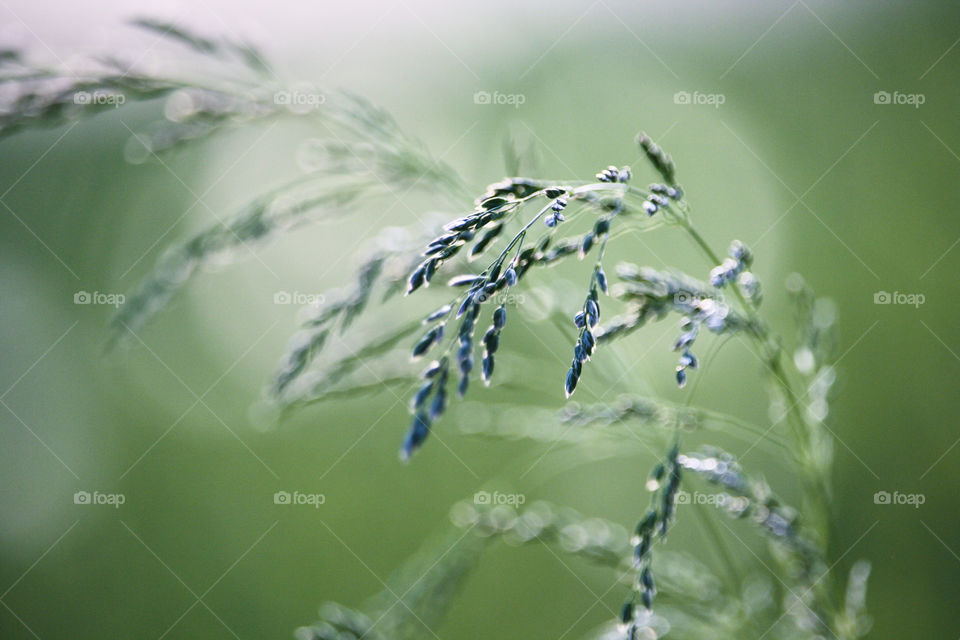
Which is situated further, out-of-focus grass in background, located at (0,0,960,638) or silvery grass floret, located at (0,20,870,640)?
out-of-focus grass in background, located at (0,0,960,638)

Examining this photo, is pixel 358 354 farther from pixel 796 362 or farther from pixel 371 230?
pixel 371 230

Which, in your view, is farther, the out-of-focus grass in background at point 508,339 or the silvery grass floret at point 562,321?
the out-of-focus grass in background at point 508,339

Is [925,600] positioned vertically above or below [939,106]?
below

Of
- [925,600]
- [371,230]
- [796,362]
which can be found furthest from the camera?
[371,230]

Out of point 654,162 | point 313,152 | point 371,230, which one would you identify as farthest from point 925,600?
point 371,230

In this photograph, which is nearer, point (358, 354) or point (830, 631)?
point (830, 631)
